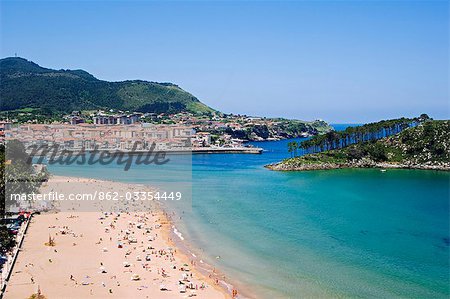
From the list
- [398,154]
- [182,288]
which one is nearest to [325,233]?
[182,288]

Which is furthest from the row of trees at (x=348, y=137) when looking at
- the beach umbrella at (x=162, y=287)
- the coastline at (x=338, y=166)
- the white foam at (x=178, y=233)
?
the beach umbrella at (x=162, y=287)

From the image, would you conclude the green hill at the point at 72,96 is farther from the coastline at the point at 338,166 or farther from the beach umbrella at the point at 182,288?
the beach umbrella at the point at 182,288

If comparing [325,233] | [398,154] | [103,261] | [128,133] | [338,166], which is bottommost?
[103,261]

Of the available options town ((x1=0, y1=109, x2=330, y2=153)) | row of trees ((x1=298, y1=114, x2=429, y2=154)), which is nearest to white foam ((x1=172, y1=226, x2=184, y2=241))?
row of trees ((x1=298, y1=114, x2=429, y2=154))

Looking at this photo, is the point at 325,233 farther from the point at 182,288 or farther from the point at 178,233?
the point at 182,288

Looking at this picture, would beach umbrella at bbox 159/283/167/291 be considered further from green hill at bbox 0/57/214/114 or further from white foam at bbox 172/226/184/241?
green hill at bbox 0/57/214/114

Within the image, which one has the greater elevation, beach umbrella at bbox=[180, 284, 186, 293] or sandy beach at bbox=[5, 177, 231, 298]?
sandy beach at bbox=[5, 177, 231, 298]

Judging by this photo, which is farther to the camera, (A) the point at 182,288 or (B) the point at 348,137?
(B) the point at 348,137
